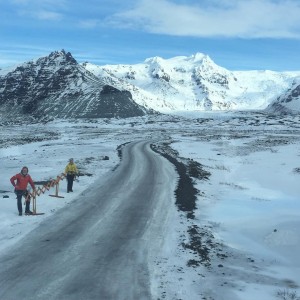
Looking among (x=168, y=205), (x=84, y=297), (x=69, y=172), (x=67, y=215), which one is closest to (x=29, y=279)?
(x=84, y=297)

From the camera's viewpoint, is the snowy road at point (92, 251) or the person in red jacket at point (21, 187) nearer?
the snowy road at point (92, 251)

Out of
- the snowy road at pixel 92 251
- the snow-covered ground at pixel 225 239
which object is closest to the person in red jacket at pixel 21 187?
the snow-covered ground at pixel 225 239

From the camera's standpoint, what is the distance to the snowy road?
34.1ft

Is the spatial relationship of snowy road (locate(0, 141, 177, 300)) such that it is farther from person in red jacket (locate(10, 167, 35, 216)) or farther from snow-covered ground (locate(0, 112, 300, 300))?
person in red jacket (locate(10, 167, 35, 216))

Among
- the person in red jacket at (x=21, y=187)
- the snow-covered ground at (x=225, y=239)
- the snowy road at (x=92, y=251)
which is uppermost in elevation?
the person in red jacket at (x=21, y=187)

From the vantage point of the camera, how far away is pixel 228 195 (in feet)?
78.2

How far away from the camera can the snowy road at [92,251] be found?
34.1 feet

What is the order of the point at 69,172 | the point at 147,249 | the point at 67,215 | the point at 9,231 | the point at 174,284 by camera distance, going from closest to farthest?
the point at 174,284 < the point at 147,249 < the point at 9,231 < the point at 67,215 < the point at 69,172

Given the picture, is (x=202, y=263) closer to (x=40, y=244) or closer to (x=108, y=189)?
(x=40, y=244)

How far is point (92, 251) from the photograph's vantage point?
13.3m

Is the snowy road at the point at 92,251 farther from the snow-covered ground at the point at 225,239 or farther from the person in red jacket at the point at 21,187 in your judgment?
the person in red jacket at the point at 21,187

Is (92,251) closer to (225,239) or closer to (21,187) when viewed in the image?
(225,239)

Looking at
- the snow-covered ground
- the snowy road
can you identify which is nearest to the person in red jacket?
the snow-covered ground

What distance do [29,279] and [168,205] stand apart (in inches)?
399
